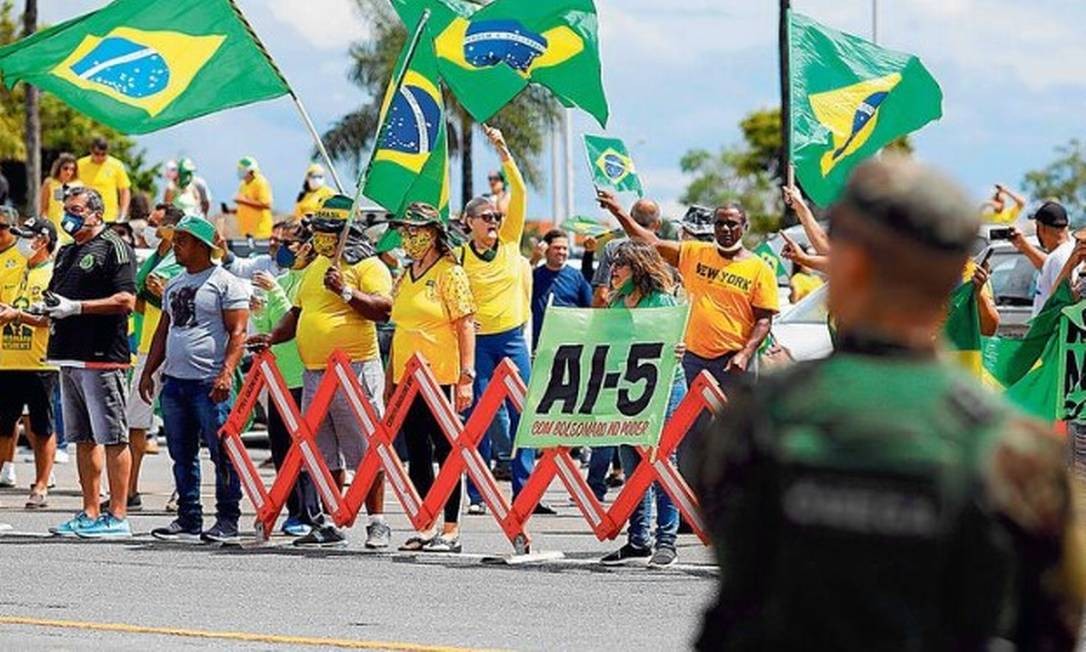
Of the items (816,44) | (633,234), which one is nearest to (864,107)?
(816,44)

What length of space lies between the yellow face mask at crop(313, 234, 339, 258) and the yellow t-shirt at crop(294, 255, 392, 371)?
4 centimetres

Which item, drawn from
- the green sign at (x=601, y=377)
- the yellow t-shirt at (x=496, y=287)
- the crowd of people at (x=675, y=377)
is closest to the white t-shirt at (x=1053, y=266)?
the crowd of people at (x=675, y=377)

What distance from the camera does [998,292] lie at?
18516 mm

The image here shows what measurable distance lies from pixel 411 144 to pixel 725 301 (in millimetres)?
2362

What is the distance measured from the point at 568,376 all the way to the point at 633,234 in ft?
3.60

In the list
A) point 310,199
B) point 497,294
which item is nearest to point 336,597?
point 497,294

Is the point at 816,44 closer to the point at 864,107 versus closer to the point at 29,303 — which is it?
the point at 864,107

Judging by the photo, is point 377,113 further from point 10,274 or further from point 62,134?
point 10,274

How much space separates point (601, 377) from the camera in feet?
40.9

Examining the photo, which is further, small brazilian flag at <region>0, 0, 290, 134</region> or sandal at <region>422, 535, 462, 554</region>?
small brazilian flag at <region>0, 0, 290, 134</region>

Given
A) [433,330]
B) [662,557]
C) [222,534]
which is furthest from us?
[222,534]

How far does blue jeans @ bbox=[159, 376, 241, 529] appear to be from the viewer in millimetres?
13164

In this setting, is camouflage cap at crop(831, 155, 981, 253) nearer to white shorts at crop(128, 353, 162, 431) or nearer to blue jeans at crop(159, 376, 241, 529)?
blue jeans at crop(159, 376, 241, 529)

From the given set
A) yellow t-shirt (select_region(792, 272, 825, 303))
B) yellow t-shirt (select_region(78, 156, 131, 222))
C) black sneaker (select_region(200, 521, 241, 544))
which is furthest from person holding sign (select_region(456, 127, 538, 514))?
yellow t-shirt (select_region(78, 156, 131, 222))
